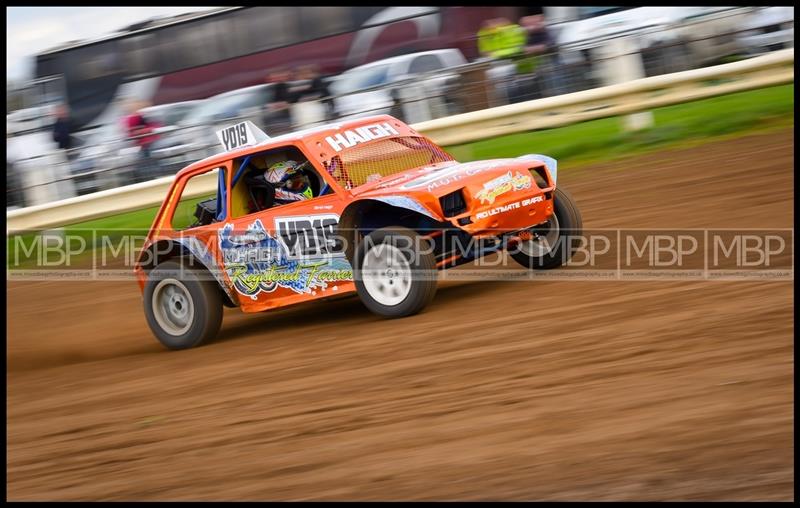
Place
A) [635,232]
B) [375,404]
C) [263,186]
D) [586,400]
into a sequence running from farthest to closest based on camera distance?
[635,232]
[263,186]
[375,404]
[586,400]

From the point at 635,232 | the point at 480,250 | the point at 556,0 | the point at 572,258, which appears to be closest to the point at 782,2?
the point at 556,0

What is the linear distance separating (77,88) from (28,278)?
25.6ft

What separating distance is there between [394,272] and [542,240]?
143 centimetres

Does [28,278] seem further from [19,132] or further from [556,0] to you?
[556,0]

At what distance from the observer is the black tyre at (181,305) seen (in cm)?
815

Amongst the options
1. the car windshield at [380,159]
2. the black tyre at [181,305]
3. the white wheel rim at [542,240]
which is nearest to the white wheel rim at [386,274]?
the car windshield at [380,159]

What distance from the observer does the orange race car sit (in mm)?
7191

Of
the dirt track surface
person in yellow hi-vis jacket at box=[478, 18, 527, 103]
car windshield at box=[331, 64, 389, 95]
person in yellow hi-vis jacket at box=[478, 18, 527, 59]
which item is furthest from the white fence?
the dirt track surface

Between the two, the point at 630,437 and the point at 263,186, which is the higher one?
the point at 263,186

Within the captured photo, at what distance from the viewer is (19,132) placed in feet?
56.6

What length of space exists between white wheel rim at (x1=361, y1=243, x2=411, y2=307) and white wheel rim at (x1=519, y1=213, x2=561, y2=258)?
3.93 feet

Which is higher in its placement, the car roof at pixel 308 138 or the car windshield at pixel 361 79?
the car windshield at pixel 361 79

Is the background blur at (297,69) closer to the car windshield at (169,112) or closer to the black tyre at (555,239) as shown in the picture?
the car windshield at (169,112)

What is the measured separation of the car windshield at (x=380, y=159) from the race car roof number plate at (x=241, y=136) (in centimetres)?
88
